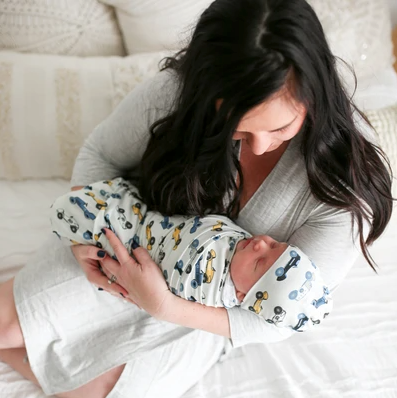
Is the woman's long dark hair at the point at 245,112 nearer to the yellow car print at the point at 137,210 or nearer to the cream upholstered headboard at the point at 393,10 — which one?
the yellow car print at the point at 137,210

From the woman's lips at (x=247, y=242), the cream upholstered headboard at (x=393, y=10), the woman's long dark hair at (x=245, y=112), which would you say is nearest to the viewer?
the woman's long dark hair at (x=245, y=112)

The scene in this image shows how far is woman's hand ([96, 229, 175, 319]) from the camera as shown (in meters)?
1.05

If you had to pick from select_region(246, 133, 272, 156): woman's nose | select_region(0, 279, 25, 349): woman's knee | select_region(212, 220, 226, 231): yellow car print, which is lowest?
select_region(0, 279, 25, 349): woman's knee

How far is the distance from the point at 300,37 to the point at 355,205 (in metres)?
0.39

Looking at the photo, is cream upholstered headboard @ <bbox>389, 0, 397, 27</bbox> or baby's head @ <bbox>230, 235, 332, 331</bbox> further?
cream upholstered headboard @ <bbox>389, 0, 397, 27</bbox>

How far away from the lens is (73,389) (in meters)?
1.11

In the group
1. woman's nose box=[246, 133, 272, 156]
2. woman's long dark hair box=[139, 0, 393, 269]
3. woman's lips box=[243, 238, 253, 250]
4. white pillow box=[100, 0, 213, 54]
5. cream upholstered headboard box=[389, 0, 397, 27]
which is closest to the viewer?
woman's long dark hair box=[139, 0, 393, 269]

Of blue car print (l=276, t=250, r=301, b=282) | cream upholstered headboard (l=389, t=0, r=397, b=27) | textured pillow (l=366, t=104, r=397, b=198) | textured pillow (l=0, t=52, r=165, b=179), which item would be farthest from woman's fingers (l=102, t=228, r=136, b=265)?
cream upholstered headboard (l=389, t=0, r=397, b=27)

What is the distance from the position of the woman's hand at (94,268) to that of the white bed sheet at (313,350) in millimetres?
279

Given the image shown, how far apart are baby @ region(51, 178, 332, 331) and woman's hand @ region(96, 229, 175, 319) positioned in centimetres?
2

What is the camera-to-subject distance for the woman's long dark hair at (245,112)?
0.77 meters

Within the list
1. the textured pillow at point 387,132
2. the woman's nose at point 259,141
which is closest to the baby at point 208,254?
the woman's nose at point 259,141

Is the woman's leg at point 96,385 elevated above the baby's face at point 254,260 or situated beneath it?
situated beneath

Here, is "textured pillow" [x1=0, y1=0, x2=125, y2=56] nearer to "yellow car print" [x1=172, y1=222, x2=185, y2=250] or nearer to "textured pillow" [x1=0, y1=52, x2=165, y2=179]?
"textured pillow" [x1=0, y1=52, x2=165, y2=179]
